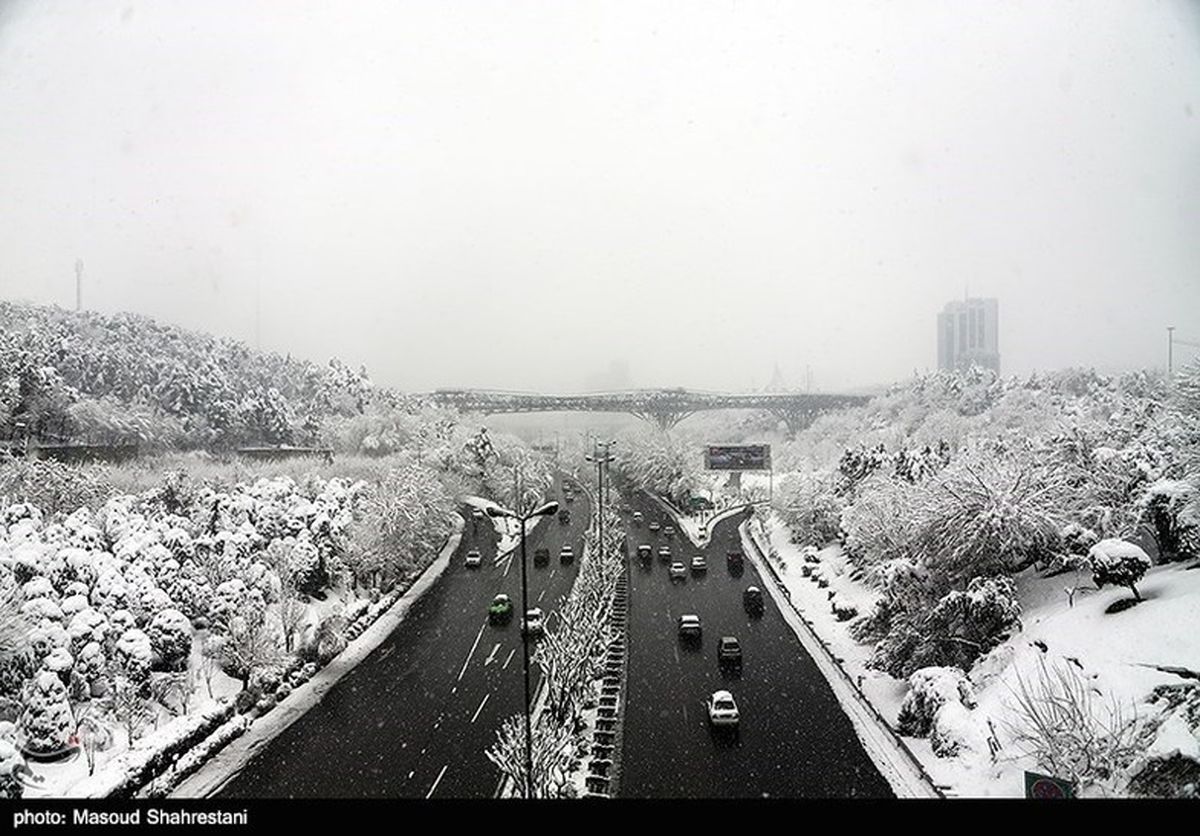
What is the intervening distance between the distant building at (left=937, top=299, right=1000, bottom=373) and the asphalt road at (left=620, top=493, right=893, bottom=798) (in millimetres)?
19991

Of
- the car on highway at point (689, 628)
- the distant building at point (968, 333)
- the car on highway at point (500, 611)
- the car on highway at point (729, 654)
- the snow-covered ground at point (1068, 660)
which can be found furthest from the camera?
the distant building at point (968, 333)

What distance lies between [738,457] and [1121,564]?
31.4 metres

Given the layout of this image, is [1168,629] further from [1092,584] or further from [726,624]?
[726,624]

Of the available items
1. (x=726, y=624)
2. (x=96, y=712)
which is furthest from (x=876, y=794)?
(x=96, y=712)

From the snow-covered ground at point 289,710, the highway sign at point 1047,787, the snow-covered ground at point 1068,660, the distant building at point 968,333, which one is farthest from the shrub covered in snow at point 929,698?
the distant building at point 968,333

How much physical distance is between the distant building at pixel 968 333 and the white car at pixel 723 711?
24507 millimetres

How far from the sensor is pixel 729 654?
1497 centimetres

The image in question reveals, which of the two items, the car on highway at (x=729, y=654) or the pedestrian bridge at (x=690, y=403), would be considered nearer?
the car on highway at (x=729, y=654)

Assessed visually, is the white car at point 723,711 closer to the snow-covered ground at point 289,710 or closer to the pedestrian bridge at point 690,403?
the snow-covered ground at point 289,710

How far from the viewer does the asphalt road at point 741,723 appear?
939 cm

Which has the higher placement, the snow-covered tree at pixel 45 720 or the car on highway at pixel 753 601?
the snow-covered tree at pixel 45 720

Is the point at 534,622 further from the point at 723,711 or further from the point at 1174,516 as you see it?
the point at 1174,516

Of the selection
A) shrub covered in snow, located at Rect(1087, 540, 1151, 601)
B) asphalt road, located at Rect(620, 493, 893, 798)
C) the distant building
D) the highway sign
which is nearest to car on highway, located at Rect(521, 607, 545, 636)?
asphalt road, located at Rect(620, 493, 893, 798)

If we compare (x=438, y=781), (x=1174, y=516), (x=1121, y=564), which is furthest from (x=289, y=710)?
(x=1174, y=516)
